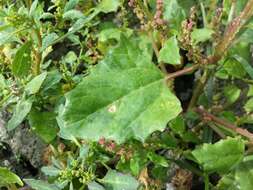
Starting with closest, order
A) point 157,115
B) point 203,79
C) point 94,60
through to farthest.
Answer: point 157,115 → point 203,79 → point 94,60

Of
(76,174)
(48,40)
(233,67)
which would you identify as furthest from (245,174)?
(48,40)

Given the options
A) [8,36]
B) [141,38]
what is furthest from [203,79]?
[8,36]

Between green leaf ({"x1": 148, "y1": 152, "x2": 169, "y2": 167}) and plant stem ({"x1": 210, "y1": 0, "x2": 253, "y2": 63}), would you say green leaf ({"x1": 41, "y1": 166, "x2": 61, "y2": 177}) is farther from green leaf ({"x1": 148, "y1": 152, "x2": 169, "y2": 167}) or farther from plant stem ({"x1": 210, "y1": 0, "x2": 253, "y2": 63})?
plant stem ({"x1": 210, "y1": 0, "x2": 253, "y2": 63})

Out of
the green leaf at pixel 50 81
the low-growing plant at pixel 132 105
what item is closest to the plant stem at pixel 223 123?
the low-growing plant at pixel 132 105

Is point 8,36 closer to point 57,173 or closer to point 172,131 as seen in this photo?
point 57,173

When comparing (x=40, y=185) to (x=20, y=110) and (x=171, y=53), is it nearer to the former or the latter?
(x=20, y=110)
